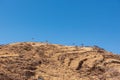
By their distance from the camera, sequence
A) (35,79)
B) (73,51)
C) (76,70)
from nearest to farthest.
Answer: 1. (35,79)
2. (76,70)
3. (73,51)

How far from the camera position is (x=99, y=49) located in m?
52.6

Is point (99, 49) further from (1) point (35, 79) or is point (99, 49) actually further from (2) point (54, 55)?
(1) point (35, 79)

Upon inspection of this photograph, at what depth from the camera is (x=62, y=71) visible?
46.3 meters

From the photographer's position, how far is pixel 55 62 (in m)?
48.3

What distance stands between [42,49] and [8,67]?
636 cm

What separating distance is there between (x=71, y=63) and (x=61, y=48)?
11.3 ft

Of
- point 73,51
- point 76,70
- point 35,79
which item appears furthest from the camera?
point 73,51

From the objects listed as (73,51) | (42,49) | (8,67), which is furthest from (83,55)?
(8,67)

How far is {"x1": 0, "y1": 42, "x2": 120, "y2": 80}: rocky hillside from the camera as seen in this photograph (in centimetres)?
4512

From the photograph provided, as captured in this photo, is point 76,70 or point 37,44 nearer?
point 76,70

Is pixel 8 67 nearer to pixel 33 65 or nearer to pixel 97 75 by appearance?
pixel 33 65

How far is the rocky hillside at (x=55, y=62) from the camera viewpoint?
45125 mm

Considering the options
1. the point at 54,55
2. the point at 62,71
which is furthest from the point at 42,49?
the point at 62,71

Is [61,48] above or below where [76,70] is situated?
above
